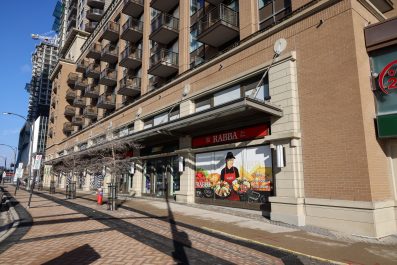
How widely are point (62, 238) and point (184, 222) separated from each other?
4.90 meters

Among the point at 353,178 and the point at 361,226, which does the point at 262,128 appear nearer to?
the point at 353,178

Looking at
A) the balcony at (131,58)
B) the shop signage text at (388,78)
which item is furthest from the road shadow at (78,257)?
the balcony at (131,58)

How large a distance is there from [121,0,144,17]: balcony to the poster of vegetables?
18693 mm

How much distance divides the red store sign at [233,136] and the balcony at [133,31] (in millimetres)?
15734

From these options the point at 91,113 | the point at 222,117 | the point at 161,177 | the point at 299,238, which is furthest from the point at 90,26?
the point at 299,238

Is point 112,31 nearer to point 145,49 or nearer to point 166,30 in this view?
point 145,49

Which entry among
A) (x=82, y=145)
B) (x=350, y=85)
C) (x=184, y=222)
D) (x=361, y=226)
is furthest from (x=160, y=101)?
(x=82, y=145)

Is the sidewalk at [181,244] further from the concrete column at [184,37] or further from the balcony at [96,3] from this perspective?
the balcony at [96,3]

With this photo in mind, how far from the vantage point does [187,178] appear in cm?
1944

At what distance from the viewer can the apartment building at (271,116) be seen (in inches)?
435

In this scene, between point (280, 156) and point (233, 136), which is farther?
point (233, 136)

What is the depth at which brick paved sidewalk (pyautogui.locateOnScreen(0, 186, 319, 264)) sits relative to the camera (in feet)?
23.5

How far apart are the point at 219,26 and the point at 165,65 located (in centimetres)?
671

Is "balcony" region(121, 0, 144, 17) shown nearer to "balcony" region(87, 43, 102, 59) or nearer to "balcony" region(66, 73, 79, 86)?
"balcony" region(87, 43, 102, 59)
